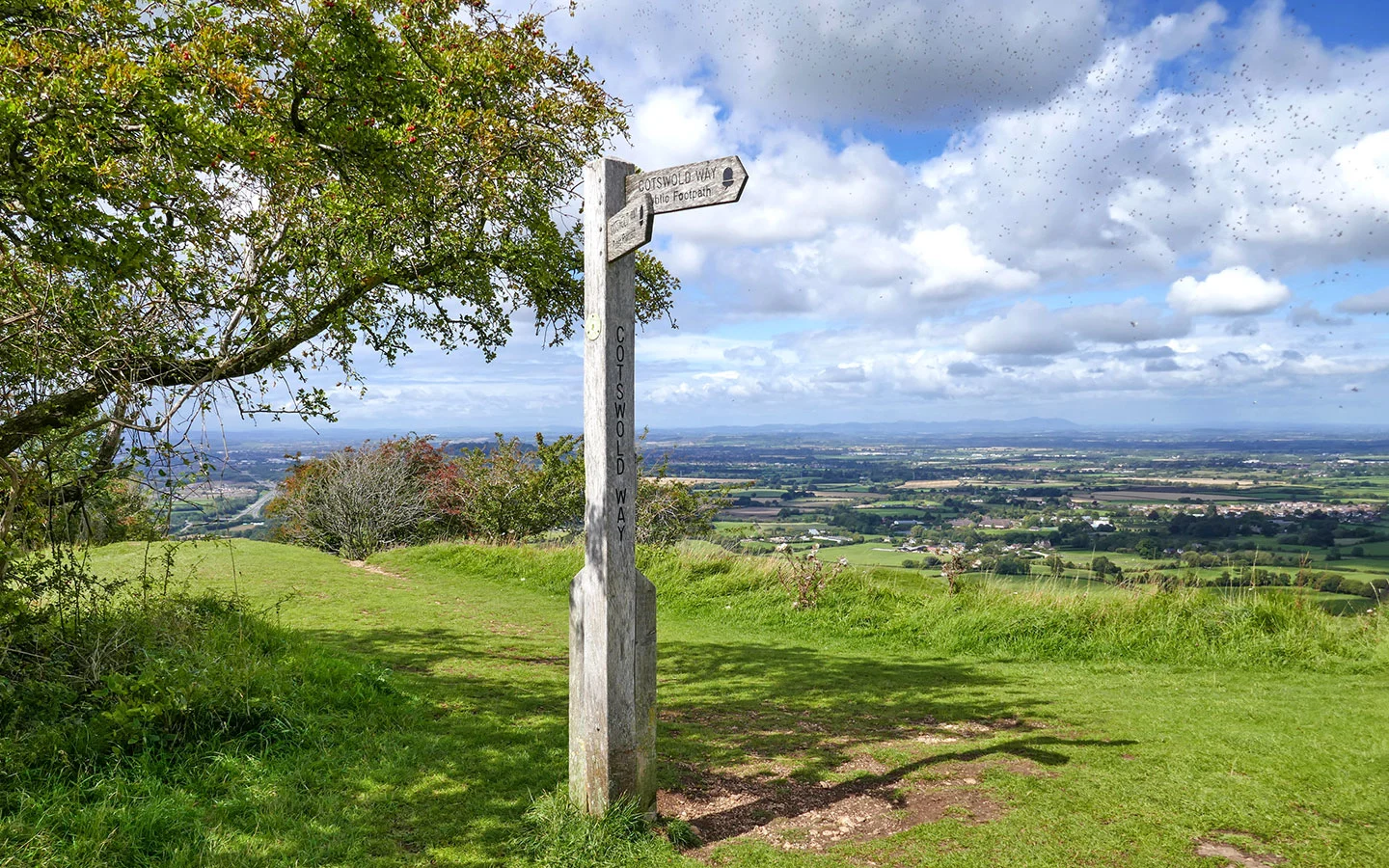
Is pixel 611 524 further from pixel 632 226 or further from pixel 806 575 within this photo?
pixel 806 575

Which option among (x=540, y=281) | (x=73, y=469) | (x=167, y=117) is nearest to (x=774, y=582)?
(x=540, y=281)

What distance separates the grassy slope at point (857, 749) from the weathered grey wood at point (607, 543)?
27.8 inches

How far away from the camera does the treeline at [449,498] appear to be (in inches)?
835

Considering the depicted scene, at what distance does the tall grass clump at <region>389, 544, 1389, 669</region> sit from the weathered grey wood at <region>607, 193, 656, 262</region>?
7.53 meters

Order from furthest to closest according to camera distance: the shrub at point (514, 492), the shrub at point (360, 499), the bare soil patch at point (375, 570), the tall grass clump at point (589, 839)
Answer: the shrub at point (514, 492), the shrub at point (360, 499), the bare soil patch at point (375, 570), the tall grass clump at point (589, 839)

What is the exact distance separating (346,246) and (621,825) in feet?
17.4

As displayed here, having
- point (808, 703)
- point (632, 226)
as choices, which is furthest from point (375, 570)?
point (632, 226)

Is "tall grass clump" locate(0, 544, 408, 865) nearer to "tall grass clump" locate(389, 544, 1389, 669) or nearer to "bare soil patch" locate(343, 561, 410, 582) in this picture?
"tall grass clump" locate(389, 544, 1389, 669)

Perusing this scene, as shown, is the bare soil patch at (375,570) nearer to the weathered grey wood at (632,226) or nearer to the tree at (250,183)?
the tree at (250,183)

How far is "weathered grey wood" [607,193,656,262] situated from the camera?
3.99 meters

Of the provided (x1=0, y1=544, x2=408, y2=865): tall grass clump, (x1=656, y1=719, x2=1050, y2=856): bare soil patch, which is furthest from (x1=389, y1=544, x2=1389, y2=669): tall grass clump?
(x1=0, y1=544, x2=408, y2=865): tall grass clump

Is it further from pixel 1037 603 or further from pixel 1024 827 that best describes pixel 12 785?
pixel 1037 603

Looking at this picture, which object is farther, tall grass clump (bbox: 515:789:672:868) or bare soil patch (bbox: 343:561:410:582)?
bare soil patch (bbox: 343:561:410:582)

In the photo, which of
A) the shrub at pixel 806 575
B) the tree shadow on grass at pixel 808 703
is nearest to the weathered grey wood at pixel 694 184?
the tree shadow on grass at pixel 808 703
